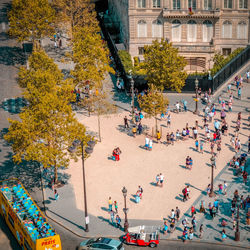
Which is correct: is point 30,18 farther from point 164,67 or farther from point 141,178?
point 141,178

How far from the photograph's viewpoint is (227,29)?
82375 millimetres

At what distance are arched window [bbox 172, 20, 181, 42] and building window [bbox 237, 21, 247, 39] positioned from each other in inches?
326

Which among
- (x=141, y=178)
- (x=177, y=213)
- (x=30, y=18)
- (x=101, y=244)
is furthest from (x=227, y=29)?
(x=101, y=244)

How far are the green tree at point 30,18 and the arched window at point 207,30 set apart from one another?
70.7 ft

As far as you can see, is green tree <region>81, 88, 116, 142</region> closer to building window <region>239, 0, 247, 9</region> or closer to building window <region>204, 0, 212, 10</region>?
building window <region>204, 0, 212, 10</region>

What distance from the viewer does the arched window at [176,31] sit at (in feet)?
271

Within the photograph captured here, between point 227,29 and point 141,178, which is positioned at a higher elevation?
point 227,29

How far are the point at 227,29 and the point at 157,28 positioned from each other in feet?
32.3

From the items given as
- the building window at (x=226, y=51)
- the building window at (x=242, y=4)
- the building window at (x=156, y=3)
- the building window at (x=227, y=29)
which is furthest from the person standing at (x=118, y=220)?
the building window at (x=242, y=4)

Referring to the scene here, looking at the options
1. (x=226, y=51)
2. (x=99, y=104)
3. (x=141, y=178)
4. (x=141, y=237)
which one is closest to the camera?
(x=141, y=237)

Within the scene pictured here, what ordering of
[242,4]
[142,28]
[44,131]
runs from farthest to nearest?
[142,28]
[242,4]
[44,131]

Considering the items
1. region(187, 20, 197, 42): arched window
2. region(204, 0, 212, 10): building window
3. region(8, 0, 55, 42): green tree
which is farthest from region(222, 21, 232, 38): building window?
region(8, 0, 55, 42): green tree

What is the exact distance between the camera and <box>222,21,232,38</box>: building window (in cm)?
8200

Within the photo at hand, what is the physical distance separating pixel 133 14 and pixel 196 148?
2649 cm
